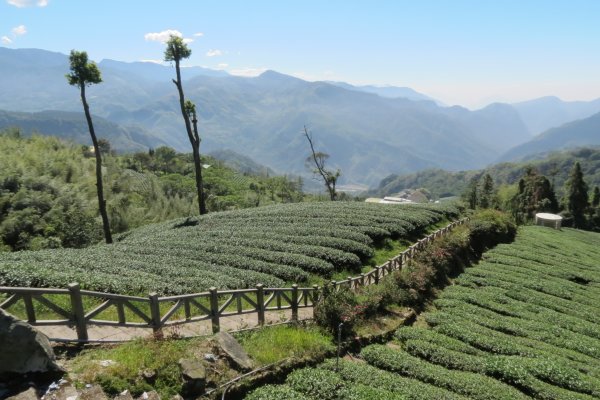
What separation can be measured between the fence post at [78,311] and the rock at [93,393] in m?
2.42

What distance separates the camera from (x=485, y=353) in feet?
48.3

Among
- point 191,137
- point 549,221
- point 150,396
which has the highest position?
point 191,137

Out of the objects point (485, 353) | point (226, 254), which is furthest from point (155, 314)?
point (226, 254)

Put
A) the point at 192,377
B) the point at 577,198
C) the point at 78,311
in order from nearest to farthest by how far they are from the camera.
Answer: the point at 192,377 → the point at 78,311 → the point at 577,198

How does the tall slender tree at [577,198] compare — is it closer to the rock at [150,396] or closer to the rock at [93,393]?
the rock at [150,396]

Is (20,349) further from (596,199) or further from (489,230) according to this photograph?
(596,199)

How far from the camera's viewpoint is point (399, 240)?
31188 millimetres

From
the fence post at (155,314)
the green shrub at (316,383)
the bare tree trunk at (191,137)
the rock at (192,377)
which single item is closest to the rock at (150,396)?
the rock at (192,377)

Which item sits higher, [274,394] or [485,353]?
[274,394]

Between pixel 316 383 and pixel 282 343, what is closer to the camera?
pixel 316 383

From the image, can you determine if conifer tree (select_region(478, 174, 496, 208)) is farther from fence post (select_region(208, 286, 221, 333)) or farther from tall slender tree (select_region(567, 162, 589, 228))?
fence post (select_region(208, 286, 221, 333))

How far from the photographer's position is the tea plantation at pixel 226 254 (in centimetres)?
1772

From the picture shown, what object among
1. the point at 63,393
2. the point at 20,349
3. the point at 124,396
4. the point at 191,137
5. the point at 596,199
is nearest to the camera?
the point at 63,393

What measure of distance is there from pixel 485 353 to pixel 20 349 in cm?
1467
